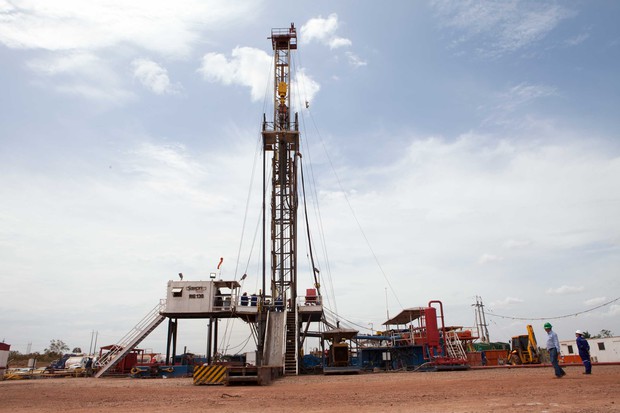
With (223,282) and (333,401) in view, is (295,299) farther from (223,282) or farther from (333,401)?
(333,401)

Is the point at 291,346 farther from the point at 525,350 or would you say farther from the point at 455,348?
the point at 525,350

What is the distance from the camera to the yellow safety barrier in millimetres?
17328

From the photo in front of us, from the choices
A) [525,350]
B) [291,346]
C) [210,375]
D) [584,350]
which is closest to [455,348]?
[525,350]

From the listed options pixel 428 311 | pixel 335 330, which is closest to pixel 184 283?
pixel 335 330

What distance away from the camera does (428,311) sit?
26.6 meters

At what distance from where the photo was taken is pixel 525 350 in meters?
25.9

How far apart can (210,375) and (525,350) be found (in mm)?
18263

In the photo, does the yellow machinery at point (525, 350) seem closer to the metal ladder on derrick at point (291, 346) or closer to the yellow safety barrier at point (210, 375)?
the metal ladder on derrick at point (291, 346)

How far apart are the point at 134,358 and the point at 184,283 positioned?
270 inches

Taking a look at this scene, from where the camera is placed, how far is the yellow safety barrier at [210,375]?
56.9 feet

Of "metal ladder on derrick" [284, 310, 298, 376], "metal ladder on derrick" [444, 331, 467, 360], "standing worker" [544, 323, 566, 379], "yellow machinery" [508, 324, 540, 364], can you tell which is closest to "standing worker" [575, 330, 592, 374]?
"standing worker" [544, 323, 566, 379]

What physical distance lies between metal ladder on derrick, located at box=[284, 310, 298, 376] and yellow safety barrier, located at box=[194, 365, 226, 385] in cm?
647

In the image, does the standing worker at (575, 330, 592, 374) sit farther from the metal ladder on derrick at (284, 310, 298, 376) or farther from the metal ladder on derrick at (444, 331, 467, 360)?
the metal ladder on derrick at (284, 310, 298, 376)

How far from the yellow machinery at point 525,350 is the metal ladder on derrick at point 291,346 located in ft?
39.4
